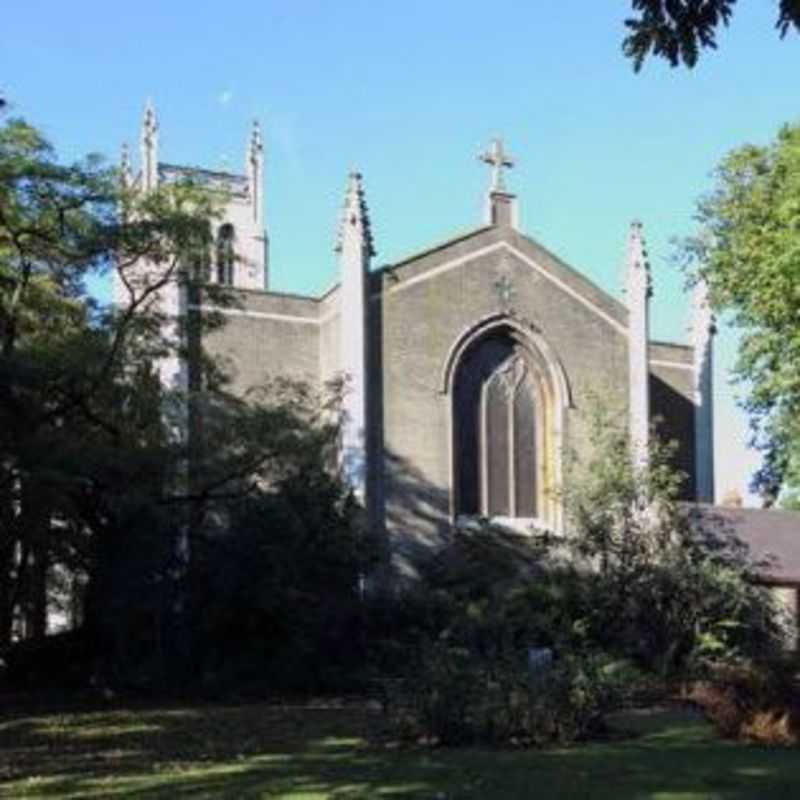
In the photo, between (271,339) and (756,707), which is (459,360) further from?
(756,707)

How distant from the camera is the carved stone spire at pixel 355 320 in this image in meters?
39.8

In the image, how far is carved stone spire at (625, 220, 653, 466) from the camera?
146ft

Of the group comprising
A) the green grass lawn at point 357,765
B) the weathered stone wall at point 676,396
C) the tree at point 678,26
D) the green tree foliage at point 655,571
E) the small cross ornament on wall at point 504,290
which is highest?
the small cross ornament on wall at point 504,290

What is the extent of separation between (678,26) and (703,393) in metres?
41.7

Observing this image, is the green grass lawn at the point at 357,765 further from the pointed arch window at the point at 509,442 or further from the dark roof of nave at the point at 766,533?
the pointed arch window at the point at 509,442

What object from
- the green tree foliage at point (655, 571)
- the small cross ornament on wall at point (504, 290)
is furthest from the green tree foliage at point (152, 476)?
the small cross ornament on wall at point (504, 290)

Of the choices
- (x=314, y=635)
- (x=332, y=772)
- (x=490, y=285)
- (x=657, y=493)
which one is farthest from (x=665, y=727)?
(x=490, y=285)

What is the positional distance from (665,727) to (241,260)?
1220cm

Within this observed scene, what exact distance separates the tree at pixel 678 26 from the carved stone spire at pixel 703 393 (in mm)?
40182

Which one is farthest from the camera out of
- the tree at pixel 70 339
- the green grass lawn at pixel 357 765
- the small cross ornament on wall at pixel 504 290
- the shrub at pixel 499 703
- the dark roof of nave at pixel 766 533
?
the small cross ornament on wall at pixel 504 290

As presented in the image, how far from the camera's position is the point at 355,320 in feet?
133

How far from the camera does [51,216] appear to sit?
24031mm

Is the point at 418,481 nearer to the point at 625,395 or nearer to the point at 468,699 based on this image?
the point at 625,395

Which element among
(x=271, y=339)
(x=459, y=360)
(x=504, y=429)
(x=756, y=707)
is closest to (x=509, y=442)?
(x=504, y=429)
